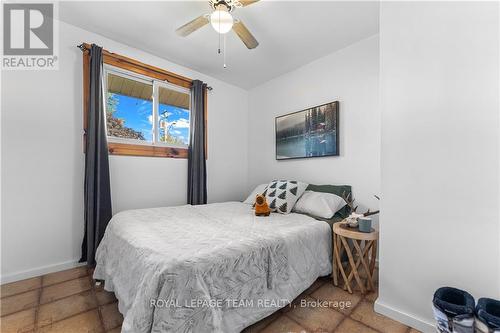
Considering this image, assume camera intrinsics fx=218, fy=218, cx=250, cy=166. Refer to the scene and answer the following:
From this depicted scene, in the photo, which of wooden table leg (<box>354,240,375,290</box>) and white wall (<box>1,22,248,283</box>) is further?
white wall (<box>1,22,248,283</box>)

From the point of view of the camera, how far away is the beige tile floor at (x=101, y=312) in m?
1.40

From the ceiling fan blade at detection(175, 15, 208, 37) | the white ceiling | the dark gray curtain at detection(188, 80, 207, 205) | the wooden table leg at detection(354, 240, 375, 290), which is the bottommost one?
the wooden table leg at detection(354, 240, 375, 290)

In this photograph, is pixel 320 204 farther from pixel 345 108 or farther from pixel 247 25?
pixel 247 25

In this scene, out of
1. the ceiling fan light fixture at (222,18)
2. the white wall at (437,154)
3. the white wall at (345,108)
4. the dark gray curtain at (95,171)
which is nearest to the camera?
the white wall at (437,154)

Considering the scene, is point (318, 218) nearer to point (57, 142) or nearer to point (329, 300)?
point (329, 300)

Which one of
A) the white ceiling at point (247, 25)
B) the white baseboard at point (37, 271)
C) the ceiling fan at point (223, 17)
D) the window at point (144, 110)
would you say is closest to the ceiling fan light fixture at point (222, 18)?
the ceiling fan at point (223, 17)

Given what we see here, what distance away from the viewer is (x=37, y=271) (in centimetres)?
206

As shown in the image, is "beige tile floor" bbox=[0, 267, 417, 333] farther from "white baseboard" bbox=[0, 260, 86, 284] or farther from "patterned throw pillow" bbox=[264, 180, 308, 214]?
"patterned throw pillow" bbox=[264, 180, 308, 214]

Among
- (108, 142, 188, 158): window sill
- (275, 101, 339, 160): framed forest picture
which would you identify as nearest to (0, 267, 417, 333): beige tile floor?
(108, 142, 188, 158): window sill

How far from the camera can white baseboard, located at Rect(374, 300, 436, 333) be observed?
1.34m

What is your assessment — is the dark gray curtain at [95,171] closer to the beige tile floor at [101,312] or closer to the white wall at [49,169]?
the white wall at [49,169]

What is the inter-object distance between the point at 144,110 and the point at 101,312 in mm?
2227

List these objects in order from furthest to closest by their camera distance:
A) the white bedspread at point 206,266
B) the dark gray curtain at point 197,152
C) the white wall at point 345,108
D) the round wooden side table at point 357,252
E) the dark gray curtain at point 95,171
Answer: the dark gray curtain at point 197,152, the white wall at point 345,108, the dark gray curtain at point 95,171, the round wooden side table at point 357,252, the white bedspread at point 206,266

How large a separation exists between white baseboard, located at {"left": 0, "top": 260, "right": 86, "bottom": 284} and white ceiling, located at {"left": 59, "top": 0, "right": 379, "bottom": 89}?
244 centimetres
